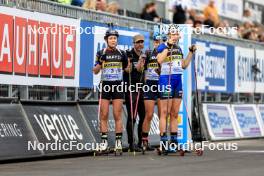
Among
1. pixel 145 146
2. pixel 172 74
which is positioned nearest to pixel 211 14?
pixel 145 146

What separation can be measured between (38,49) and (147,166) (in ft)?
12.1

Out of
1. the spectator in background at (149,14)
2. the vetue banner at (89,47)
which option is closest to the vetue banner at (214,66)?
the spectator in background at (149,14)

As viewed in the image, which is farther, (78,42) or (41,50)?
(78,42)

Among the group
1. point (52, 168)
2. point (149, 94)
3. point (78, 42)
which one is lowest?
point (52, 168)

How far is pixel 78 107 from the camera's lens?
51.6 ft

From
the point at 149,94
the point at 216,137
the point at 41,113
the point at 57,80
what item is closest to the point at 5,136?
the point at 41,113

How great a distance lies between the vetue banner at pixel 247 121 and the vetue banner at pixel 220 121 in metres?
0.34

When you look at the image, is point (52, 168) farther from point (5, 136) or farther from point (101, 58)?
point (101, 58)

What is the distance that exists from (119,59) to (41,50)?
1.41 metres

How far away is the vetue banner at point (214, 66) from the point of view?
20.9m

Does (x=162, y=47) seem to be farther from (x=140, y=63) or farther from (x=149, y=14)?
(x=149, y=14)

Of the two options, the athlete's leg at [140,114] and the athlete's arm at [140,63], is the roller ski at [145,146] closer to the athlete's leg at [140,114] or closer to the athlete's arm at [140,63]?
the athlete's leg at [140,114]

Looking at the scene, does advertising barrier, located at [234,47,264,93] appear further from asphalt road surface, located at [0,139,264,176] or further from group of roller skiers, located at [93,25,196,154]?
asphalt road surface, located at [0,139,264,176]

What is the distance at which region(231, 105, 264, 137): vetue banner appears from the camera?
2251 centimetres
